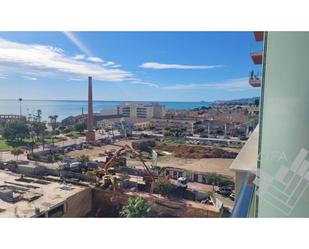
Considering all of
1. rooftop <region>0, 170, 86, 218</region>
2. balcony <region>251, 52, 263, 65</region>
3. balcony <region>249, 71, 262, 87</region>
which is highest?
balcony <region>251, 52, 263, 65</region>

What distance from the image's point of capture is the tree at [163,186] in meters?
2.76

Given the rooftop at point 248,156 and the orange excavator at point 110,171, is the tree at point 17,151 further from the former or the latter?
the rooftop at point 248,156

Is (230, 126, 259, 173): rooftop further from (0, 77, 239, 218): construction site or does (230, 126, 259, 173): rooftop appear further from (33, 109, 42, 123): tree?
(33, 109, 42, 123): tree

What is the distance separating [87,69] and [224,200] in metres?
1.92

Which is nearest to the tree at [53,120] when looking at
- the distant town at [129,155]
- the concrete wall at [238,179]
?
the distant town at [129,155]

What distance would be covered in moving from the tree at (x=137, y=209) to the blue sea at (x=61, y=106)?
3.41 feet

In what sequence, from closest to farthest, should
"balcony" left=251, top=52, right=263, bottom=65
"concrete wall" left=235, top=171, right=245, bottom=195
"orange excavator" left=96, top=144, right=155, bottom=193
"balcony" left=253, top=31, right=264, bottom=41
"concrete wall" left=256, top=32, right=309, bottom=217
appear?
"concrete wall" left=256, top=32, right=309, bottom=217 < "balcony" left=253, top=31, right=264, bottom=41 < "balcony" left=251, top=52, right=263, bottom=65 < "concrete wall" left=235, top=171, right=245, bottom=195 < "orange excavator" left=96, top=144, right=155, bottom=193

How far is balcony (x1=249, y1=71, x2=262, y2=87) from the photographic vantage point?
8.16ft

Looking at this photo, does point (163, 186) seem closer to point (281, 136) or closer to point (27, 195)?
point (281, 136)

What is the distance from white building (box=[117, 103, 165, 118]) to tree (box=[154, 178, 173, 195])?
27.2 inches

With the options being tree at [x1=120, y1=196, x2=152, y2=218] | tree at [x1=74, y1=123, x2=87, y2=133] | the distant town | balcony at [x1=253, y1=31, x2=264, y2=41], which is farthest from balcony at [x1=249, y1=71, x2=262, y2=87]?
tree at [x1=74, y1=123, x2=87, y2=133]
